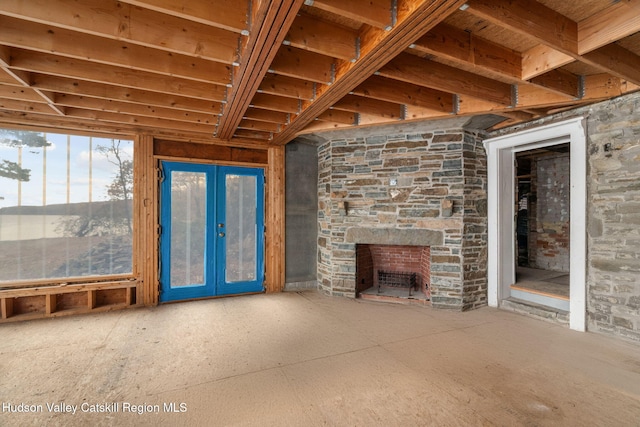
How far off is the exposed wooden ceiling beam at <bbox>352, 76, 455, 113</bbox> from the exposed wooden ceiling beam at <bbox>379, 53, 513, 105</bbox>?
0.37m

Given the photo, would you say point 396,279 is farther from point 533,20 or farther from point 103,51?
point 103,51

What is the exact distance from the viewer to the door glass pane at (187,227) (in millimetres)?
4355

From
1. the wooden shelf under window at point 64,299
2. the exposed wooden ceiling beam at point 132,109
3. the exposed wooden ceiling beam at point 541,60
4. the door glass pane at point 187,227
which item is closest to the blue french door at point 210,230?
the door glass pane at point 187,227

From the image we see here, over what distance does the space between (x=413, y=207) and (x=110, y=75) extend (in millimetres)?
3920

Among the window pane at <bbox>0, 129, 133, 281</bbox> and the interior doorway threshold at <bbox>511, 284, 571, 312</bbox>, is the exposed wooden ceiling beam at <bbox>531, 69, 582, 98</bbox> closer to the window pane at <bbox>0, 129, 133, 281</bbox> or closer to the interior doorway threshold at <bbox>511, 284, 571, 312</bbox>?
the interior doorway threshold at <bbox>511, 284, 571, 312</bbox>

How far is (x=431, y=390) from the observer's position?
7.12ft

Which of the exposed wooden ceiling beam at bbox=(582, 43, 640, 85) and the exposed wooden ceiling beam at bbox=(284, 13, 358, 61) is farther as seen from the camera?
the exposed wooden ceiling beam at bbox=(582, 43, 640, 85)

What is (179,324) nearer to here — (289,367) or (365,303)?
(289,367)

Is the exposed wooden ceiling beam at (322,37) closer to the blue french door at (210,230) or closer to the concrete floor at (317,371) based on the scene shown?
the concrete floor at (317,371)

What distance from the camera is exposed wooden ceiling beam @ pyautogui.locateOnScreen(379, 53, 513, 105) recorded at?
250cm

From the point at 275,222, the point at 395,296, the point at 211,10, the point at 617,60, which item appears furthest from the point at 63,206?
the point at 617,60

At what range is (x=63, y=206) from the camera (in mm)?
3809

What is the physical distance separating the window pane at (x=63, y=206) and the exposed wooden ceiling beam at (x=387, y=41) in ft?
10.5

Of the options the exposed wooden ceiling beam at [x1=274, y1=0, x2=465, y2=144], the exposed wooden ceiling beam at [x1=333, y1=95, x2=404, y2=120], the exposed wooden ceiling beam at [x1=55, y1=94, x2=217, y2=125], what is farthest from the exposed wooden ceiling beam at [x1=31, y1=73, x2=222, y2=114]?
the exposed wooden ceiling beam at [x1=333, y1=95, x2=404, y2=120]
